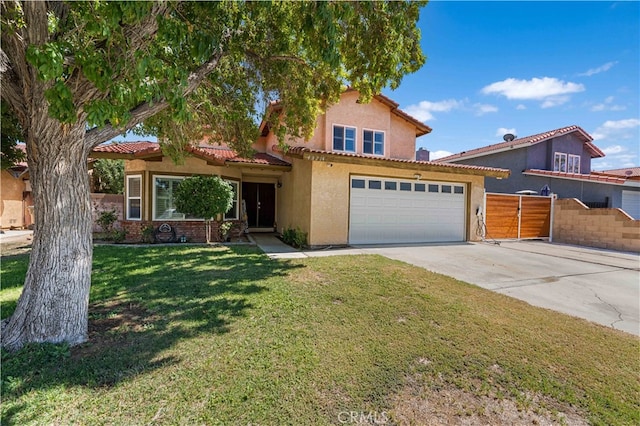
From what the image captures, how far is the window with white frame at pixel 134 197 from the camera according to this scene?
11.9 m

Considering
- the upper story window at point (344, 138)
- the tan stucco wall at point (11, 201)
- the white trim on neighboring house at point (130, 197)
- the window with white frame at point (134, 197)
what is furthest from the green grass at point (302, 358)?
the tan stucco wall at point (11, 201)

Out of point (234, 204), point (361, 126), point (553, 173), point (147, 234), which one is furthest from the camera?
point (553, 173)

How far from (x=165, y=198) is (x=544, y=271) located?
13.4 metres

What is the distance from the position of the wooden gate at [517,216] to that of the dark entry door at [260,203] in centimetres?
1081

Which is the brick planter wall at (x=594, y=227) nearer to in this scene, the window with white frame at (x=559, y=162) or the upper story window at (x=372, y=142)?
the window with white frame at (x=559, y=162)

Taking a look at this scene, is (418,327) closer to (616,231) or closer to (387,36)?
(387,36)

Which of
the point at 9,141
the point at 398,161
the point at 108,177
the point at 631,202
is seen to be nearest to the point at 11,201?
the point at 108,177

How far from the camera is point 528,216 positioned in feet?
47.4

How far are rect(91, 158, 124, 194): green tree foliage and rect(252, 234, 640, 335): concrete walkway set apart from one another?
461 inches

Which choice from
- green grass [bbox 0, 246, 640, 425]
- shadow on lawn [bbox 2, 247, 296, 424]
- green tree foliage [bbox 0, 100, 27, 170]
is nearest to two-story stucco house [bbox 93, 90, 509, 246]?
green tree foliage [bbox 0, 100, 27, 170]

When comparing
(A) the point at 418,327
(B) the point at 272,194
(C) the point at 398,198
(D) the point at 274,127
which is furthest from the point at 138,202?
(A) the point at 418,327

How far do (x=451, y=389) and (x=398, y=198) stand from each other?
938cm

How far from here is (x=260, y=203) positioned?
15656 millimetres

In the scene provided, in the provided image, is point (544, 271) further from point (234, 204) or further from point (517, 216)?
point (234, 204)
